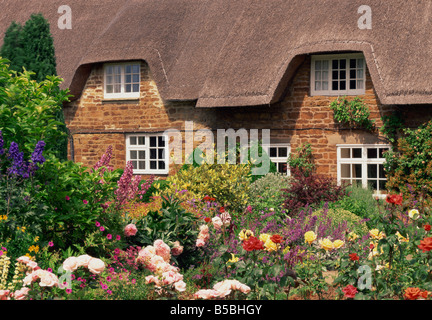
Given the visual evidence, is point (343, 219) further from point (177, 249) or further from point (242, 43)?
point (242, 43)

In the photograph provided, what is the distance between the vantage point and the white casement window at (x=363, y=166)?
14445mm

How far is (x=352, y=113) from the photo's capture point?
47.3 ft

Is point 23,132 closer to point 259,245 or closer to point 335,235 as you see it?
point 259,245

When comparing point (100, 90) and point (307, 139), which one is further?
point (100, 90)

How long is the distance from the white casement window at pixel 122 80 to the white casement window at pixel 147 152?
50.9 inches

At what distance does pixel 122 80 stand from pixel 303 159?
20.1 ft

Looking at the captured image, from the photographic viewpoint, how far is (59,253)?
6293mm

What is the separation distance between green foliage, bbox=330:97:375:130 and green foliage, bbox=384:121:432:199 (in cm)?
97

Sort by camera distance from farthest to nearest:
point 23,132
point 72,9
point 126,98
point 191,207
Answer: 1. point 72,9
2. point 126,98
3. point 191,207
4. point 23,132

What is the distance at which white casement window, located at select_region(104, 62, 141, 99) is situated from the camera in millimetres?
17406

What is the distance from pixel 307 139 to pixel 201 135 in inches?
120

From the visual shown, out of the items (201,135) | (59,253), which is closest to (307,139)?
(201,135)

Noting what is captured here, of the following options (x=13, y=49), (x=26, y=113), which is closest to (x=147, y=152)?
(x=13, y=49)

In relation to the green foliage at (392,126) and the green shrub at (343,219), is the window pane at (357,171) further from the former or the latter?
the green shrub at (343,219)
